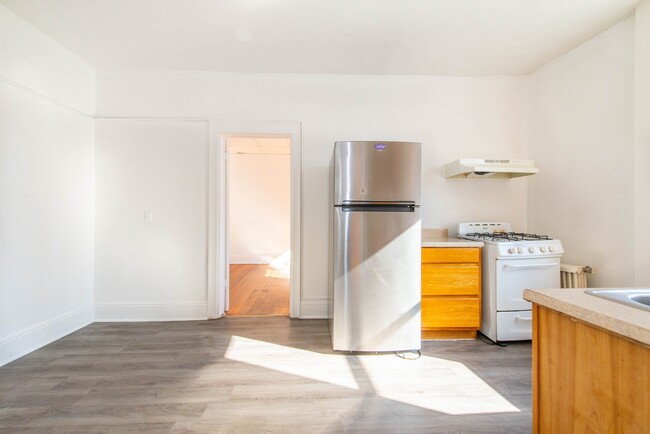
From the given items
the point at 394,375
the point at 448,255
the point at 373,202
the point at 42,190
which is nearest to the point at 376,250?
the point at 373,202

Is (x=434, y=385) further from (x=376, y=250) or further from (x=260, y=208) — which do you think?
(x=260, y=208)

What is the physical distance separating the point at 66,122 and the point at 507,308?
4.11 meters

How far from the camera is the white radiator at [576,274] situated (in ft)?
7.27

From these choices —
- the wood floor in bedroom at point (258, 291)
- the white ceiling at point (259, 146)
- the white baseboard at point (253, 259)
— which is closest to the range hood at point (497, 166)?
the wood floor in bedroom at point (258, 291)

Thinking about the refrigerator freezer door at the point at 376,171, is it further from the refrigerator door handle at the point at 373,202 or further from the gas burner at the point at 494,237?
the gas burner at the point at 494,237

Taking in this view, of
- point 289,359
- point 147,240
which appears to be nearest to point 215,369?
point 289,359

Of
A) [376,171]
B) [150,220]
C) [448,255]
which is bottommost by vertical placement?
[448,255]

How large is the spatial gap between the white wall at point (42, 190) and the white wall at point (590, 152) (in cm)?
446

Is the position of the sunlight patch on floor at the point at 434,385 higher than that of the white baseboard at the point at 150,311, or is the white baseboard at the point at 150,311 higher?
the white baseboard at the point at 150,311

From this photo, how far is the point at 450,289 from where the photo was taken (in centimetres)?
229

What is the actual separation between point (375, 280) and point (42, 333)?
8.89 feet

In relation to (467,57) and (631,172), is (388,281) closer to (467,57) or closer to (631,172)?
(631,172)

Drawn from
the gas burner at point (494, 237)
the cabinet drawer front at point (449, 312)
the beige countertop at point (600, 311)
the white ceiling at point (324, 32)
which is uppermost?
the white ceiling at point (324, 32)

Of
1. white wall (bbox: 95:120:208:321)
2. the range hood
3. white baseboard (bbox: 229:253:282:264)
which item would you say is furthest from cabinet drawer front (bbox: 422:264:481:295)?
white baseboard (bbox: 229:253:282:264)
